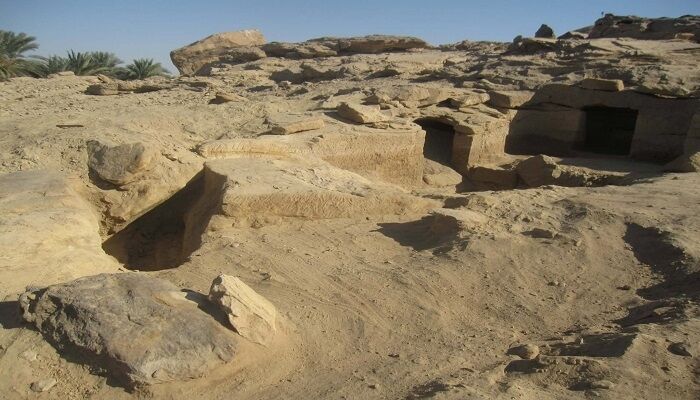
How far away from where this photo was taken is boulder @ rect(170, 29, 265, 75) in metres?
17.9

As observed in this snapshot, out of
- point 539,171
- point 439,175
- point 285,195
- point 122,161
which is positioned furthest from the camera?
point 439,175

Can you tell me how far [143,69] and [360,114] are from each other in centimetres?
1176

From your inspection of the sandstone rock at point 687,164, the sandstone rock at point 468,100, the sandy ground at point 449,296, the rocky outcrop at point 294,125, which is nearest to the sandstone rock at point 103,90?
the sandy ground at point 449,296

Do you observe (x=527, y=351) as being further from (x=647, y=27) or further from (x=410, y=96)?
(x=647, y=27)

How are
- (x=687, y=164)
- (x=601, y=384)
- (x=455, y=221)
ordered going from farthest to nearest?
(x=687, y=164)
(x=455, y=221)
(x=601, y=384)

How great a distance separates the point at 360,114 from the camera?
827 centimetres

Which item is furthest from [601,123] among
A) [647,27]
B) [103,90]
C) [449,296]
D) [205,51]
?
[205,51]

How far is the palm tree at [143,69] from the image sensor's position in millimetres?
17484

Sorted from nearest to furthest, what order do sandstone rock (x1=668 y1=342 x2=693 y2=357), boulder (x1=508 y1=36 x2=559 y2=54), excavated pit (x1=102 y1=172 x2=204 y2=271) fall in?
sandstone rock (x1=668 y1=342 x2=693 y2=357), excavated pit (x1=102 y1=172 x2=204 y2=271), boulder (x1=508 y1=36 x2=559 y2=54)

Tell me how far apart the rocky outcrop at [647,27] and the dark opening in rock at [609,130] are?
3234mm

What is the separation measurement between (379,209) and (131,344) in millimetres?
3179

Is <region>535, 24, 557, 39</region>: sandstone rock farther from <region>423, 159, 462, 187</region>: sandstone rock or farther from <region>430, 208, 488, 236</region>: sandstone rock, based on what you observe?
<region>430, 208, 488, 236</region>: sandstone rock

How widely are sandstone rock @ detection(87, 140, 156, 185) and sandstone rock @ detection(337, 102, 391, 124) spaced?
3276 millimetres

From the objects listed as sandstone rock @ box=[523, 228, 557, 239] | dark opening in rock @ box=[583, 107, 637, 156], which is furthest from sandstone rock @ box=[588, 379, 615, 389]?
dark opening in rock @ box=[583, 107, 637, 156]
